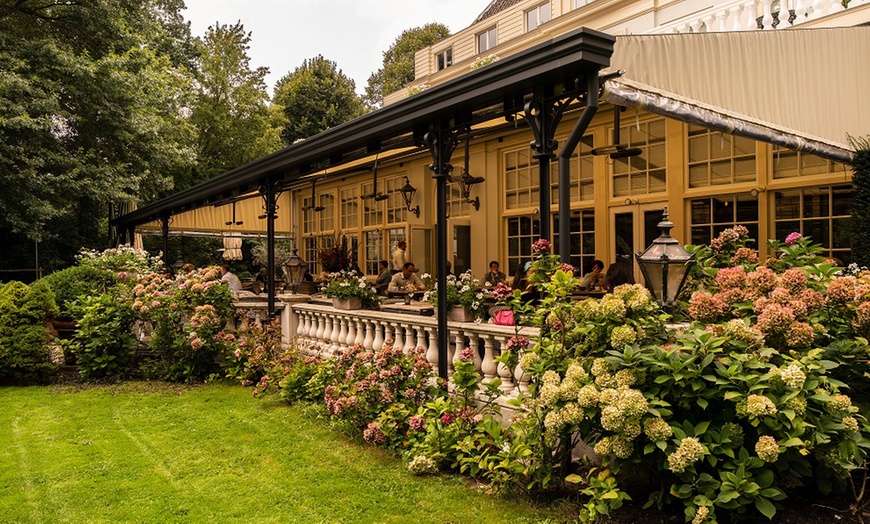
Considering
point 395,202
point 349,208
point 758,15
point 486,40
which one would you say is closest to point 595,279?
point 758,15

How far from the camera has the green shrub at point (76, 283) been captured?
872 cm

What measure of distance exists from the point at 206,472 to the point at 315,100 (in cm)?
2803

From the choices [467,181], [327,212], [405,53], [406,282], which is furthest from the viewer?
[405,53]

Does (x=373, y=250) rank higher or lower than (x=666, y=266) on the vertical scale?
higher

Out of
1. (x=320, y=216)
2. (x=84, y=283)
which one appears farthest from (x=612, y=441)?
(x=320, y=216)

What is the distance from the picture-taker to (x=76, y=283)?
893 cm

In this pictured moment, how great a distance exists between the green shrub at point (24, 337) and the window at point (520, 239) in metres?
6.86

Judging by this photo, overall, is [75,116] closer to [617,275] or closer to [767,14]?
[617,275]

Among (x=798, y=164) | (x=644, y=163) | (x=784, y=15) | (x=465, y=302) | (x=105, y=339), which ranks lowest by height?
(x=105, y=339)

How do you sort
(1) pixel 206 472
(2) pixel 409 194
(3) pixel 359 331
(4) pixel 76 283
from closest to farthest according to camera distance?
1. (1) pixel 206 472
2. (3) pixel 359 331
3. (4) pixel 76 283
4. (2) pixel 409 194

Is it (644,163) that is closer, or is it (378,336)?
(378,336)

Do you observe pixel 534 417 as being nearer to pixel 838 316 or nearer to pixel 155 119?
pixel 838 316

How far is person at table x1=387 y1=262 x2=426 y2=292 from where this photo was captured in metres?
8.32

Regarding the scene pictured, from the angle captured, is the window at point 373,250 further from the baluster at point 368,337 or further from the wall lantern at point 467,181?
Result: the baluster at point 368,337
